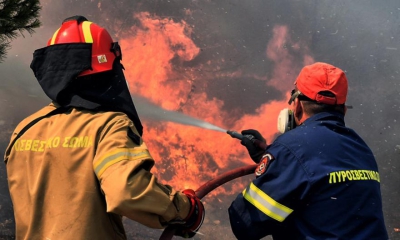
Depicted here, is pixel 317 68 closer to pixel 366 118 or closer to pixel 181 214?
pixel 181 214

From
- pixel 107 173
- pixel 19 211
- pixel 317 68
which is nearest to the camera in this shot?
pixel 107 173

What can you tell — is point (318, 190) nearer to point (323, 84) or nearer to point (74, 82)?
point (323, 84)

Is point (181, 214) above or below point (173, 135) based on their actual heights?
above

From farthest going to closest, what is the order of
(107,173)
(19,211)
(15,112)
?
(15,112)
(19,211)
(107,173)

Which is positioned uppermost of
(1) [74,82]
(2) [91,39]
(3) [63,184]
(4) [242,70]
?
(2) [91,39]

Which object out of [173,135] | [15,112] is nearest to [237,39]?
[173,135]

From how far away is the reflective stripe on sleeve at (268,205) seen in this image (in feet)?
7.23

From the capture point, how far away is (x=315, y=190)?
7.05ft

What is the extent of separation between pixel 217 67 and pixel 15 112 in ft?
16.1

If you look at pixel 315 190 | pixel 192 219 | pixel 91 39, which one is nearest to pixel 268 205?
pixel 315 190

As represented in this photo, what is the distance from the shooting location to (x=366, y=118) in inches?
309

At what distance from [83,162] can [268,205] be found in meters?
1.12

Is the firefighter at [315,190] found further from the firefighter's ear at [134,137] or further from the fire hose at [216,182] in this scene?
the firefighter's ear at [134,137]

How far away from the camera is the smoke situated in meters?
7.71
